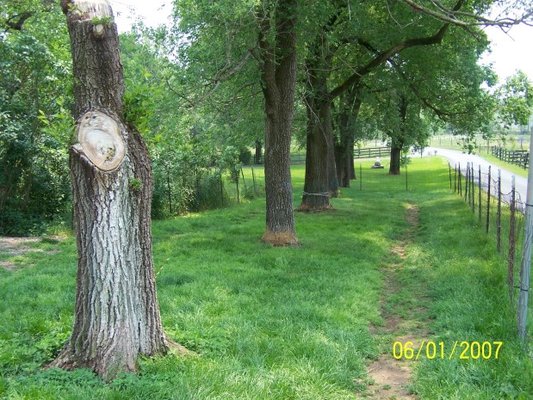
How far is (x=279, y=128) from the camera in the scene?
11992mm

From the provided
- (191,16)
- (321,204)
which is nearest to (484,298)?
(191,16)

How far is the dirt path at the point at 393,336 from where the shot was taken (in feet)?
16.1

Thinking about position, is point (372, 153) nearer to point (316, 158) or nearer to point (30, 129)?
point (316, 158)

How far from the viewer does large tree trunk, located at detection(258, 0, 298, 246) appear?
38.8ft

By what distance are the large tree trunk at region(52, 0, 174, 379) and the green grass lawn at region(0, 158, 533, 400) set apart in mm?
291

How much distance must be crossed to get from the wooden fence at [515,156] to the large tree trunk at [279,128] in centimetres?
3050

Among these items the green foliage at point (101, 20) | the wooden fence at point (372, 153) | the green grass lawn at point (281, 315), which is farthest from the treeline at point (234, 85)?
the wooden fence at point (372, 153)

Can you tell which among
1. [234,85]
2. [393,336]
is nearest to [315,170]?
[234,85]

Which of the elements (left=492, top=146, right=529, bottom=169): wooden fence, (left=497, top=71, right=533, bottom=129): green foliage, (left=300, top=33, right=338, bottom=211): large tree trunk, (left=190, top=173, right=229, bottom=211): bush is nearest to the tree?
(left=300, top=33, right=338, bottom=211): large tree trunk

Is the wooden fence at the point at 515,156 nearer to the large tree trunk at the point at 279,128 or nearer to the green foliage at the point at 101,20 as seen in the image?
the large tree trunk at the point at 279,128

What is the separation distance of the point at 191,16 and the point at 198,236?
16.5 feet

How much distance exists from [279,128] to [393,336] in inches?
260

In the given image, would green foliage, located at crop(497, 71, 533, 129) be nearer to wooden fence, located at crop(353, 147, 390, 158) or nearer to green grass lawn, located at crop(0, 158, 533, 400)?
green grass lawn, located at crop(0, 158, 533, 400)

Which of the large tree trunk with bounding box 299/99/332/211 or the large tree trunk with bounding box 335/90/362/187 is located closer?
the large tree trunk with bounding box 299/99/332/211
